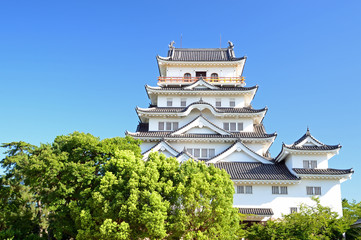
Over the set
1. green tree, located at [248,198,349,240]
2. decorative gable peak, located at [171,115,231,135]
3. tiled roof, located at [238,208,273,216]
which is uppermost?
decorative gable peak, located at [171,115,231,135]

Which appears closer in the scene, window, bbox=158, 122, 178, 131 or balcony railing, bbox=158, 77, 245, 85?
window, bbox=158, 122, 178, 131

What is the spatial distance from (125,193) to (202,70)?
788 inches

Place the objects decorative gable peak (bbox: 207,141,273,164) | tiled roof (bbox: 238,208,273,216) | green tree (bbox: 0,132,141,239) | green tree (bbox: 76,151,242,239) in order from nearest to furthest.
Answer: green tree (bbox: 76,151,242,239) → green tree (bbox: 0,132,141,239) → tiled roof (bbox: 238,208,273,216) → decorative gable peak (bbox: 207,141,273,164)

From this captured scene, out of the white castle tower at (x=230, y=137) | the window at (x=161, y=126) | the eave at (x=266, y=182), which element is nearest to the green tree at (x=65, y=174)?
the white castle tower at (x=230, y=137)

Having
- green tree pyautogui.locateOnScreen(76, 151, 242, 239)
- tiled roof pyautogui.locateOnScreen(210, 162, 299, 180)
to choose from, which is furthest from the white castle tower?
green tree pyautogui.locateOnScreen(76, 151, 242, 239)

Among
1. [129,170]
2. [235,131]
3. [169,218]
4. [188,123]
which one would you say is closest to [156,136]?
[188,123]

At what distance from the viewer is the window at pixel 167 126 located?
3142 cm

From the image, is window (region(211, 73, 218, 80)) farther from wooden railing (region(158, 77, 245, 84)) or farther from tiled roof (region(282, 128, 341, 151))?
tiled roof (region(282, 128, 341, 151))

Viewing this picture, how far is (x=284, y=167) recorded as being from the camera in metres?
28.4

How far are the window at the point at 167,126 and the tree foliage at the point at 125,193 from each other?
8.75m

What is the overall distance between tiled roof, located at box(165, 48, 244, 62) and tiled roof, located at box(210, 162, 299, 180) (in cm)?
1208

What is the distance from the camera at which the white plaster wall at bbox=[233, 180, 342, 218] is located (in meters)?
26.4

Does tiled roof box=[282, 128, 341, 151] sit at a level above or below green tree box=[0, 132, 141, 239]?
above

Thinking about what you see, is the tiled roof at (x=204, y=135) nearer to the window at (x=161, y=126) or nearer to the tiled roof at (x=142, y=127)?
the window at (x=161, y=126)
